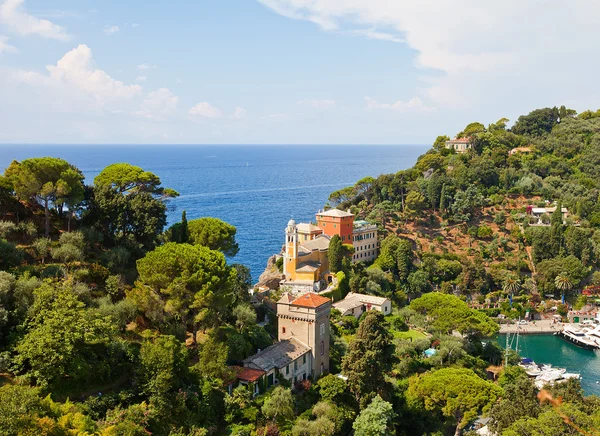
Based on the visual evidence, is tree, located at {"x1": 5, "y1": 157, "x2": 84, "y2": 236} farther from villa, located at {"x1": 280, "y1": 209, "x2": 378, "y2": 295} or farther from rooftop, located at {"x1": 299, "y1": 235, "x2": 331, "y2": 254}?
rooftop, located at {"x1": 299, "y1": 235, "x2": 331, "y2": 254}

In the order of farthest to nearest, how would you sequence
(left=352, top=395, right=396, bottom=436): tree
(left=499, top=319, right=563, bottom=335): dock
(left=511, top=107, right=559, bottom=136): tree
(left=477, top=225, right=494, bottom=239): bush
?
(left=511, top=107, right=559, bottom=136): tree → (left=477, top=225, right=494, bottom=239): bush → (left=499, top=319, right=563, bottom=335): dock → (left=352, top=395, right=396, bottom=436): tree

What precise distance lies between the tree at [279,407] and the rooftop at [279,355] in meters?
2.24

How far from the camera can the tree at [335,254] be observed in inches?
1954

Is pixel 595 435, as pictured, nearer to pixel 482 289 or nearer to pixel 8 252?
pixel 8 252

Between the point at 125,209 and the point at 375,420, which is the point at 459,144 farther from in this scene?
the point at 375,420

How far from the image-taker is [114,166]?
40656mm

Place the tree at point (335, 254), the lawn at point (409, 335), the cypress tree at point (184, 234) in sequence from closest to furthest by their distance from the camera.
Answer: the cypress tree at point (184, 234), the lawn at point (409, 335), the tree at point (335, 254)

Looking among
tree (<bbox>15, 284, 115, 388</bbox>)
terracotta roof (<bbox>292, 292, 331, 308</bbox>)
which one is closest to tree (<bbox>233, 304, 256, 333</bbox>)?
terracotta roof (<bbox>292, 292, 331, 308</bbox>)

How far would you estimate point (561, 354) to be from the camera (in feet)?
161

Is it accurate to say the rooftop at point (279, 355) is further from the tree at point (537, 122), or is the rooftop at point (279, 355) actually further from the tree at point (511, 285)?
the tree at point (537, 122)

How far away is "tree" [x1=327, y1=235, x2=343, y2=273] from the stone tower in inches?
601

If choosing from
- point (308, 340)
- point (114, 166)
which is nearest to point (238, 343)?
point (308, 340)

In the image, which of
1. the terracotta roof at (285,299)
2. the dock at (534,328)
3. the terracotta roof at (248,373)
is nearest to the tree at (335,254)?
the terracotta roof at (285,299)

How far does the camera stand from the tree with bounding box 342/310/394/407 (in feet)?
100
